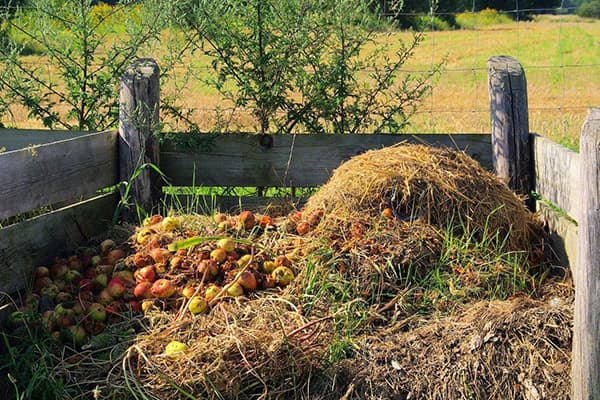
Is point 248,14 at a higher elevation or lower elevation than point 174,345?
higher

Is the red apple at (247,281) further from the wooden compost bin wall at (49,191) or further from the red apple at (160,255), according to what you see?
the wooden compost bin wall at (49,191)

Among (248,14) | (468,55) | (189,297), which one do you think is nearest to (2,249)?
(189,297)

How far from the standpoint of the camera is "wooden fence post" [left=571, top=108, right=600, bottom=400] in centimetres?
324

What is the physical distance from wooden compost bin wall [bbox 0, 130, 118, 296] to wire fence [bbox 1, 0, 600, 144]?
830 millimetres

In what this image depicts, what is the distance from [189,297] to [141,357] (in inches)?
19.9

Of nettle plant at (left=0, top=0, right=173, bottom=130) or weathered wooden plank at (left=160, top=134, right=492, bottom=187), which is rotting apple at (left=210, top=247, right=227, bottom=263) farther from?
nettle plant at (left=0, top=0, right=173, bottom=130)

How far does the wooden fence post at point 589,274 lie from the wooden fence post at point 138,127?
278cm

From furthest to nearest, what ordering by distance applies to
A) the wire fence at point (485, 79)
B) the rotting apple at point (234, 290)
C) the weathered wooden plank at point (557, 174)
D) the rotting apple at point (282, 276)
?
the wire fence at point (485, 79) < the weathered wooden plank at point (557, 174) < the rotting apple at point (282, 276) < the rotting apple at point (234, 290)

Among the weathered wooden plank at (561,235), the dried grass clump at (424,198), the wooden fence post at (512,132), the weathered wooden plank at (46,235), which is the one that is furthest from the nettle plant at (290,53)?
the weathered wooden plank at (561,235)

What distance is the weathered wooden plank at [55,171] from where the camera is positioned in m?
4.09

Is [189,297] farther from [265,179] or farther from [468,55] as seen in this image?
[468,55]

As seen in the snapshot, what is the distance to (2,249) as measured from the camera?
4039 mm

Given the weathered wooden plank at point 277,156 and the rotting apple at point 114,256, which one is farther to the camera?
the weathered wooden plank at point 277,156

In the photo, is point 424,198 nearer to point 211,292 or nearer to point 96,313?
point 211,292
